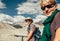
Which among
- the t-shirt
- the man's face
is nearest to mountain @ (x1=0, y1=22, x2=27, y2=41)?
the man's face

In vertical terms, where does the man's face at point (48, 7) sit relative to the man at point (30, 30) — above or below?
above

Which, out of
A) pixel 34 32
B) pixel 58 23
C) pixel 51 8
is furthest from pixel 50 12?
pixel 34 32

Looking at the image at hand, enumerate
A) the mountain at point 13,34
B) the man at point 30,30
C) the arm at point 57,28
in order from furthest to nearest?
the mountain at point 13,34, the man at point 30,30, the arm at point 57,28

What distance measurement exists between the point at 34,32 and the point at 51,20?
2910 millimetres

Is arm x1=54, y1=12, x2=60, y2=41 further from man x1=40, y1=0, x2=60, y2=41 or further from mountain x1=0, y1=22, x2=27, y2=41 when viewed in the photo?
mountain x1=0, y1=22, x2=27, y2=41

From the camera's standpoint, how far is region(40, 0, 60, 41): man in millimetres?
2430

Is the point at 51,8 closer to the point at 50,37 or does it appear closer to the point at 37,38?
the point at 50,37

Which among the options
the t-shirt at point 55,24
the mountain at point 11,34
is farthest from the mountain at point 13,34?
the t-shirt at point 55,24

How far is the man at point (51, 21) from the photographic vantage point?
Answer: 7.97 ft

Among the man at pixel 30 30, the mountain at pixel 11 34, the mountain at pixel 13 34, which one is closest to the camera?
the man at pixel 30 30

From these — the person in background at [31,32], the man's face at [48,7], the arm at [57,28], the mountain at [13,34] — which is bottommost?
the mountain at [13,34]

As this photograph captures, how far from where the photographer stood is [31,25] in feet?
18.9

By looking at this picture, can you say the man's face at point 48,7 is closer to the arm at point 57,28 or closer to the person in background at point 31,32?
the arm at point 57,28

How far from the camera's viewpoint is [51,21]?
8.30 ft
